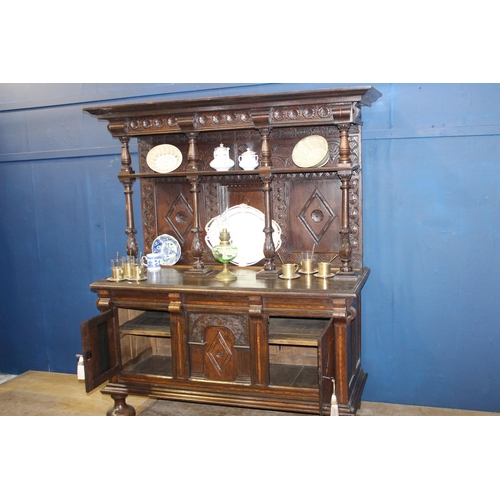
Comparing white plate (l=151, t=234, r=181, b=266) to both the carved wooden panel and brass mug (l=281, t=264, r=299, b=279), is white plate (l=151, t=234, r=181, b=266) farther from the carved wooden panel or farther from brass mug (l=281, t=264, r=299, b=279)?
brass mug (l=281, t=264, r=299, b=279)

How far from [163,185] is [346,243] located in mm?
1619

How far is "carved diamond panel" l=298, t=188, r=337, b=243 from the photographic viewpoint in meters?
3.72

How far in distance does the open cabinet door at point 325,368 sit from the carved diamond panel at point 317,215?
0.93 m

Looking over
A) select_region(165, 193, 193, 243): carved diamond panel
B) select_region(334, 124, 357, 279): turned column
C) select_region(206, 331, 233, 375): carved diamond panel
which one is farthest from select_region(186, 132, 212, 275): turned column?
select_region(334, 124, 357, 279): turned column

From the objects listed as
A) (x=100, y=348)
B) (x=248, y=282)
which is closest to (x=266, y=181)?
(x=248, y=282)

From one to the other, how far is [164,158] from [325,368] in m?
1.97

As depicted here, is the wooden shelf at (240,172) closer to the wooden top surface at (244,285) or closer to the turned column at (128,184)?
the turned column at (128,184)

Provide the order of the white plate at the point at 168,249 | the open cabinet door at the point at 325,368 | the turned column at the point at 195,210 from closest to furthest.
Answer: the open cabinet door at the point at 325,368
the turned column at the point at 195,210
the white plate at the point at 168,249

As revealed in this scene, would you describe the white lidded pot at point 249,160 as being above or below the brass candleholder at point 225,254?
above

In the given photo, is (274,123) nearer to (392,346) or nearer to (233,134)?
(233,134)

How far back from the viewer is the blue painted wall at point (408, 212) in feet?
11.3

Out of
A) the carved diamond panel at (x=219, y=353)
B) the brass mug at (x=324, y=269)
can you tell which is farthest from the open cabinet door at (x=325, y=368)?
the carved diamond panel at (x=219, y=353)

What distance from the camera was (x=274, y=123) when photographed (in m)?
3.27

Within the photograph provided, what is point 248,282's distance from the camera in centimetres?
336
